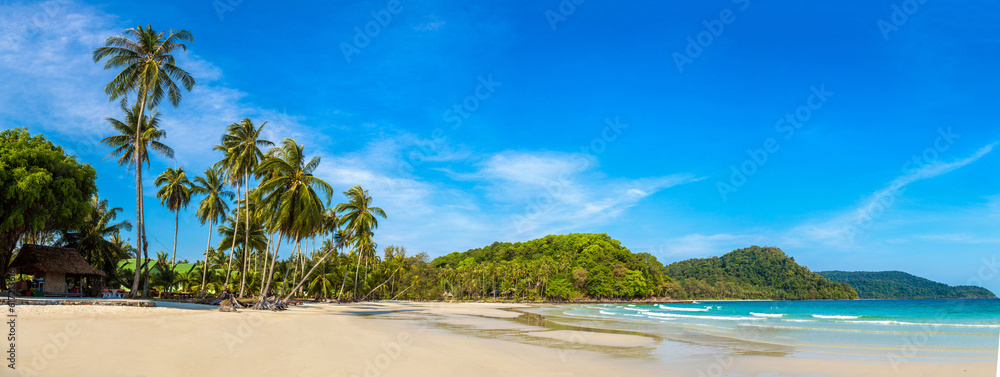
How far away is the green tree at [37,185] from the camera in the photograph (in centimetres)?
2025

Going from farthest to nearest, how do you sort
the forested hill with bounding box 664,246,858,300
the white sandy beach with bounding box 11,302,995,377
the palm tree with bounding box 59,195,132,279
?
the forested hill with bounding box 664,246,858,300 < the palm tree with bounding box 59,195,132,279 < the white sandy beach with bounding box 11,302,995,377

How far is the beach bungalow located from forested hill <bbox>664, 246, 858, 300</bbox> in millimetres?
118560

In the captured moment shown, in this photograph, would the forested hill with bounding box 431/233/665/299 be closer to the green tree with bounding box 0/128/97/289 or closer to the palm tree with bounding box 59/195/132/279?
the palm tree with bounding box 59/195/132/279

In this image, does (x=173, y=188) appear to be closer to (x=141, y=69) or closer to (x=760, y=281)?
(x=141, y=69)

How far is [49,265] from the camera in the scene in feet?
86.4

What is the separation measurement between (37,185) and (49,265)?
28.5ft

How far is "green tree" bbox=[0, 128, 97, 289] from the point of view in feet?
66.4

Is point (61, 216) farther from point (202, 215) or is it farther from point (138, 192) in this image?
point (202, 215)

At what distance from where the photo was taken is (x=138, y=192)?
23719mm

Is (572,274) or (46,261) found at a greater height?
(46,261)

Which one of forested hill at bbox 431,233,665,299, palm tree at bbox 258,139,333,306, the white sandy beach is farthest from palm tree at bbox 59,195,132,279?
forested hill at bbox 431,233,665,299

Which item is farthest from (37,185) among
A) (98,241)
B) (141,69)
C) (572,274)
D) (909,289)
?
(909,289)

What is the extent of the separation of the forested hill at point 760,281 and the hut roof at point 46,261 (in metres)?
118

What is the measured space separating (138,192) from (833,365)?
91.8ft
